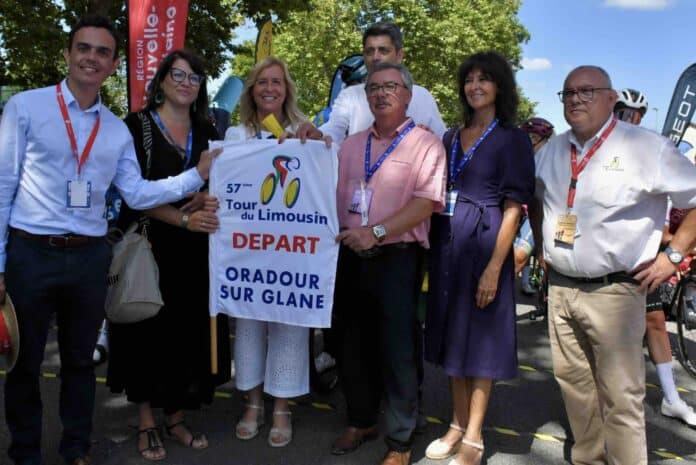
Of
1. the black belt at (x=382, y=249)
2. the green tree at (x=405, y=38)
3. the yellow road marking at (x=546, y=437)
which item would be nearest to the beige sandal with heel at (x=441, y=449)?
the yellow road marking at (x=546, y=437)

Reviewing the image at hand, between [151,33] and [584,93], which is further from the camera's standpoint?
[151,33]

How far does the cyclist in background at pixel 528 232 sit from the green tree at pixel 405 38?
70.2ft

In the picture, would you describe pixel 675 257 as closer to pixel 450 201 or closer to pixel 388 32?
pixel 450 201

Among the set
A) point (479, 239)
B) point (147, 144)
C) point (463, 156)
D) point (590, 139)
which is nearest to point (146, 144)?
point (147, 144)

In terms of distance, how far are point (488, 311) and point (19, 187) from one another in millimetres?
2509

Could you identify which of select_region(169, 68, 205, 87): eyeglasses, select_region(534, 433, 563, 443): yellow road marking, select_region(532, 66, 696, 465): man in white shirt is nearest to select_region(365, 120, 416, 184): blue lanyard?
select_region(532, 66, 696, 465): man in white shirt

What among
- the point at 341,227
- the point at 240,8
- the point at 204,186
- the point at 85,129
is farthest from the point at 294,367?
the point at 240,8

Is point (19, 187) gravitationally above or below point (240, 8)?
below

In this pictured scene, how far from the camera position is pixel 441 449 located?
3.76 m

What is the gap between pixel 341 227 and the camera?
357cm

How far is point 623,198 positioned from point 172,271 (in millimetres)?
2479

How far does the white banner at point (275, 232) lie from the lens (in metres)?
3.51

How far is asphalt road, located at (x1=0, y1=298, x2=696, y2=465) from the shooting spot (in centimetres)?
374

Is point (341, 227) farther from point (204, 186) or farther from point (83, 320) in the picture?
point (83, 320)
